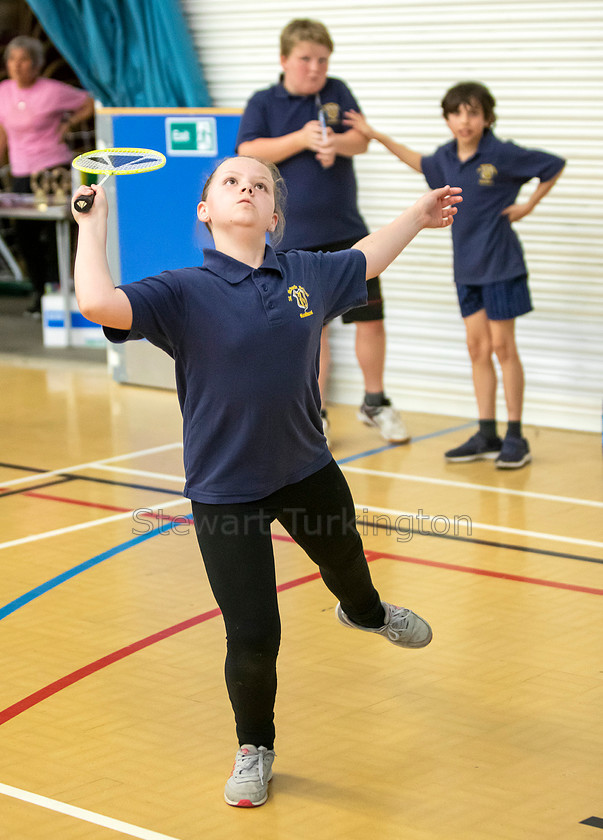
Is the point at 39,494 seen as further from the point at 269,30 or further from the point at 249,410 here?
the point at 269,30

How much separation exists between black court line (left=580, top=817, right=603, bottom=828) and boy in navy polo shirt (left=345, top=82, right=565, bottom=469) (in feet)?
10.5

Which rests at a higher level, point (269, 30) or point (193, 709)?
point (269, 30)

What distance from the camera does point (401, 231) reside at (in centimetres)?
301

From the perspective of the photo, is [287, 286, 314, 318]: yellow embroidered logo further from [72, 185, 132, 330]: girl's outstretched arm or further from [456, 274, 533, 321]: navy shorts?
[456, 274, 533, 321]: navy shorts

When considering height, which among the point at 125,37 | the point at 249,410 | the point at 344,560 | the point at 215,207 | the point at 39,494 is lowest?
the point at 39,494

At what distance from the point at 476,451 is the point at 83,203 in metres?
3.70

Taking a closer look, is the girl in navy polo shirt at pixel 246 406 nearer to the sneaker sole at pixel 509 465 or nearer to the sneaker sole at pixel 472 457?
the sneaker sole at pixel 509 465

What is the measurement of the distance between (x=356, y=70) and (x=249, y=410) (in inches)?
191

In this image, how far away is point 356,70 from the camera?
23.3ft

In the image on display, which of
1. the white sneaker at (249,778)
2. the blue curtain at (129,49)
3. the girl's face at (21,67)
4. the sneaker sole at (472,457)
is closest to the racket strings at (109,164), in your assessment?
the white sneaker at (249,778)

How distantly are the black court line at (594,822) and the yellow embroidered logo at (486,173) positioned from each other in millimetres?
3571

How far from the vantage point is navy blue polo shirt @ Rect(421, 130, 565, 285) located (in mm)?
5656

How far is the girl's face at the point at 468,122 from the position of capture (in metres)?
5.57

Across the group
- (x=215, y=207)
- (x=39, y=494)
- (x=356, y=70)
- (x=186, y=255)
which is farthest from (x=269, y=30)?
(x=215, y=207)
